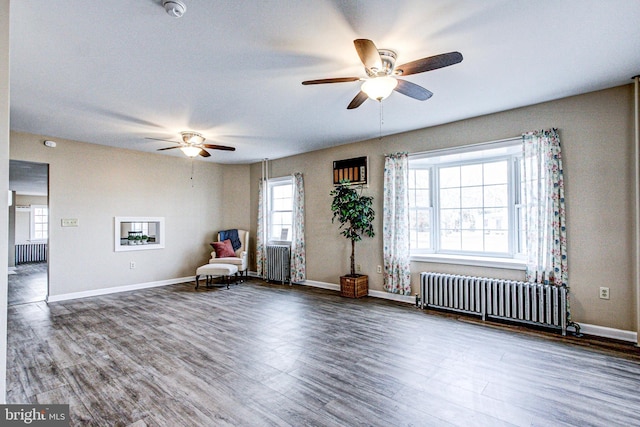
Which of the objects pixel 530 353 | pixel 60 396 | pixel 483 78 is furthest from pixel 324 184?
pixel 60 396

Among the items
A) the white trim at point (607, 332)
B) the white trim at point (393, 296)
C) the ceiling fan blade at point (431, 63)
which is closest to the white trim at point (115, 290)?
the white trim at point (393, 296)

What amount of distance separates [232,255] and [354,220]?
317 cm

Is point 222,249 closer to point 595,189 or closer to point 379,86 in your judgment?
point 379,86

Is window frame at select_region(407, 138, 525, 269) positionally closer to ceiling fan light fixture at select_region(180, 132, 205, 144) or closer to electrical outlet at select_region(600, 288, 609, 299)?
electrical outlet at select_region(600, 288, 609, 299)

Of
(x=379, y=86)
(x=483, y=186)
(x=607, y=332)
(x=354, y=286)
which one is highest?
(x=379, y=86)

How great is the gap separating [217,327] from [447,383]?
2695 mm

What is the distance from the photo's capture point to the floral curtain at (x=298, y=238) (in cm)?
634

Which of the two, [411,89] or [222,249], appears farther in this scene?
[222,249]

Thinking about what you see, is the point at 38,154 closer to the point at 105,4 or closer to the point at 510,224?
the point at 105,4

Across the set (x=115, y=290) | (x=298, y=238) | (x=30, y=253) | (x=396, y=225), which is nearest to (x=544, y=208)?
Answer: (x=396, y=225)

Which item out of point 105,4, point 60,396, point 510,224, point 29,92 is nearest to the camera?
point 105,4

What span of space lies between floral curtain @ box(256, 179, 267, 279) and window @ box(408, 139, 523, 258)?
136 inches

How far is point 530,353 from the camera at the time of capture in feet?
9.91

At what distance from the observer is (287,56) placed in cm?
263
